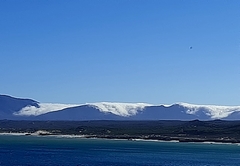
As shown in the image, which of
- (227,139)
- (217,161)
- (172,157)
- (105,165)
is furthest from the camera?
(227,139)

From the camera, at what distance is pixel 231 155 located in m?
92.4

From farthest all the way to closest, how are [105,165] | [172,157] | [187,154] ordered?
[187,154], [172,157], [105,165]

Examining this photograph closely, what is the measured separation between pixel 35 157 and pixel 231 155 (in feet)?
108

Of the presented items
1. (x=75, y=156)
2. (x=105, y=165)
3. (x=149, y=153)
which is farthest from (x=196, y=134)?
(x=105, y=165)

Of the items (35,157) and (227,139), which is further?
(227,139)

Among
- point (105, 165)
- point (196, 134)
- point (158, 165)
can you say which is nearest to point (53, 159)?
point (105, 165)

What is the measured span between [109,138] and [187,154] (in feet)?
176

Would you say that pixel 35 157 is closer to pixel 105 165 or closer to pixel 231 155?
pixel 105 165

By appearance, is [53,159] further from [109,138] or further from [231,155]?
[109,138]

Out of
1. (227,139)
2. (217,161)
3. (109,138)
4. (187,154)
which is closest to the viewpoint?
(217,161)

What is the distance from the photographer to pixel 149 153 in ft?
311

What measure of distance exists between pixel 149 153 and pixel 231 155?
1389cm

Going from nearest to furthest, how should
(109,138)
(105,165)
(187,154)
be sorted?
1. (105,165)
2. (187,154)
3. (109,138)

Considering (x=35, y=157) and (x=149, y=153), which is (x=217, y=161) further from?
(x=35, y=157)
